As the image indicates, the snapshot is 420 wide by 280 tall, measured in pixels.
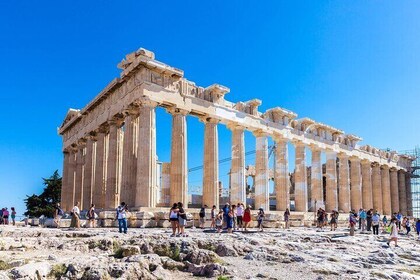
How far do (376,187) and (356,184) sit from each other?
16.0ft

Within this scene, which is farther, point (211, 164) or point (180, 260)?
point (211, 164)

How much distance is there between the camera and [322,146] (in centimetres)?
4072

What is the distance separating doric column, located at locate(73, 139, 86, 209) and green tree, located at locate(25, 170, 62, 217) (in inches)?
524

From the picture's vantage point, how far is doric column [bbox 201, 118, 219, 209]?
29.6 metres

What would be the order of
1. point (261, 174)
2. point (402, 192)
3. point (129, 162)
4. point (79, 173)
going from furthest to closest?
point (402, 192) → point (79, 173) → point (261, 174) → point (129, 162)

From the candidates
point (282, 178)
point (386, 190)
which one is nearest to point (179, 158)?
point (282, 178)

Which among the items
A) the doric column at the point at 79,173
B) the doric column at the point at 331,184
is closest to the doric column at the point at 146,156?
the doric column at the point at 79,173

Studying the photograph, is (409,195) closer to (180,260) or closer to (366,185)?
(366,185)

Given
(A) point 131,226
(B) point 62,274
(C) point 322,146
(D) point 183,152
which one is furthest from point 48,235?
(C) point 322,146

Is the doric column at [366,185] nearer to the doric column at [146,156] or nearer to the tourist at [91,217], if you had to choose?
the doric column at [146,156]

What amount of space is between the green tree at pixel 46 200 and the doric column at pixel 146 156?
25332 mm

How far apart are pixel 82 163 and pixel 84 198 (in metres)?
3.75

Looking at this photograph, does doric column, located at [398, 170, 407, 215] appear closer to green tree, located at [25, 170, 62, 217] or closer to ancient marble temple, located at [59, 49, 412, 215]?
ancient marble temple, located at [59, 49, 412, 215]

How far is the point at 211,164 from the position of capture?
2997 centimetres
